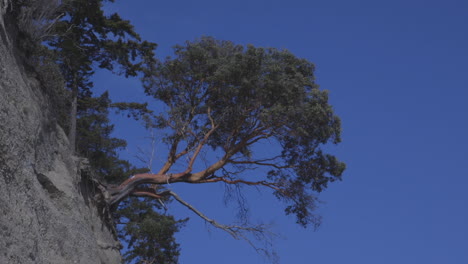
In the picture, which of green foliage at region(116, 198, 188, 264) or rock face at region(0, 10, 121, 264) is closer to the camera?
rock face at region(0, 10, 121, 264)

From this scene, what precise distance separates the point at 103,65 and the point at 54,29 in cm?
280

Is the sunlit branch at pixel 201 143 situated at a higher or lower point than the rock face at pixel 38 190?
higher

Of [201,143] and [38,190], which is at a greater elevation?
[201,143]

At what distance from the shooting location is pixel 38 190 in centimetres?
1540

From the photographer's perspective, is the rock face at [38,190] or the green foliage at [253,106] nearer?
the rock face at [38,190]

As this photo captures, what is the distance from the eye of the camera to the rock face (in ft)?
43.2

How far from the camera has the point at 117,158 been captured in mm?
29984

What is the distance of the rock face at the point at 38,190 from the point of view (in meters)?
13.2

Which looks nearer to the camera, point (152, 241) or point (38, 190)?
point (38, 190)

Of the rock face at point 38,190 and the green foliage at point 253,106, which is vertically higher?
the green foliage at point 253,106

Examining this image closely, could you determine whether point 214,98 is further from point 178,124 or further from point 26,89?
point 26,89

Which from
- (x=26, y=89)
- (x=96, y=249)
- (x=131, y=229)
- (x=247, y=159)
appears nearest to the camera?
(x=26, y=89)

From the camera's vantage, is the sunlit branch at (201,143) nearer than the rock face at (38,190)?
No

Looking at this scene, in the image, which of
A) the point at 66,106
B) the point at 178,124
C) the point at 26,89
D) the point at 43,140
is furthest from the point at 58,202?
the point at 178,124
